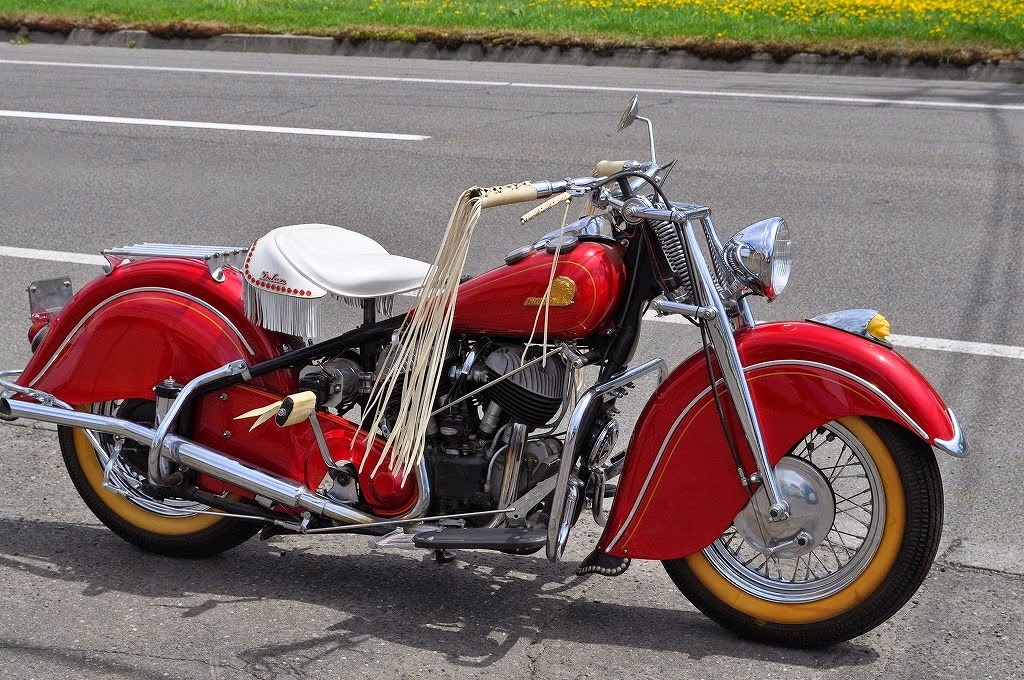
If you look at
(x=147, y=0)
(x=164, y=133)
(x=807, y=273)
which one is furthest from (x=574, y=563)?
(x=147, y=0)

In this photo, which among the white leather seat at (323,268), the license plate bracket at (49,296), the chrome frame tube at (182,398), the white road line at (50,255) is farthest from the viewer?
the white road line at (50,255)

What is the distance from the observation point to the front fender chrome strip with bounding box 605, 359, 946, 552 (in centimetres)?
302

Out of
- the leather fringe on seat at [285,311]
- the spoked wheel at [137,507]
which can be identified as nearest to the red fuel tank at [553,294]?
the leather fringe on seat at [285,311]

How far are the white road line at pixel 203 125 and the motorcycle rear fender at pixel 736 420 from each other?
267 inches

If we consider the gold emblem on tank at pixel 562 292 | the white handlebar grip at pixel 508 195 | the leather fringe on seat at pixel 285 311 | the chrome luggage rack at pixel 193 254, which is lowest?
the leather fringe on seat at pixel 285 311

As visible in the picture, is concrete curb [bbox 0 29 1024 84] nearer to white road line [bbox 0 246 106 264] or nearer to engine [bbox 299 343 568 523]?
white road line [bbox 0 246 106 264]

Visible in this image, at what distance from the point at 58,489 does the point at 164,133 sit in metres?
6.24

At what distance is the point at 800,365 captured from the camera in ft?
10.3

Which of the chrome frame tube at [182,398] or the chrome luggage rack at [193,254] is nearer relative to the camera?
the chrome frame tube at [182,398]

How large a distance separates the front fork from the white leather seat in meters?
0.73

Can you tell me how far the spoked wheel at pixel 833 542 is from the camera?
311cm

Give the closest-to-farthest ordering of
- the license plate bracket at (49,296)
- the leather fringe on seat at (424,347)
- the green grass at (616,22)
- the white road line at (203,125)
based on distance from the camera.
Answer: the leather fringe on seat at (424,347), the license plate bracket at (49,296), the white road line at (203,125), the green grass at (616,22)

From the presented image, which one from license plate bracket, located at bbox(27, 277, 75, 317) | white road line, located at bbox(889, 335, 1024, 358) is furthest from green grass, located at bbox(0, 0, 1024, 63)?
license plate bracket, located at bbox(27, 277, 75, 317)

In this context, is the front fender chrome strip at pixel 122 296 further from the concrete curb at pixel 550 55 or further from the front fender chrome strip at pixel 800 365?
the concrete curb at pixel 550 55
